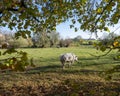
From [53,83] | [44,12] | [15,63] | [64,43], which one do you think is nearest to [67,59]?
[53,83]

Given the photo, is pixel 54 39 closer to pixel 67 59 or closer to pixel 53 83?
pixel 67 59

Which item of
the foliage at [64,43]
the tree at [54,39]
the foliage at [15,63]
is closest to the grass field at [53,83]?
the foliage at [15,63]

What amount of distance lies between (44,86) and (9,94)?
2.14 meters

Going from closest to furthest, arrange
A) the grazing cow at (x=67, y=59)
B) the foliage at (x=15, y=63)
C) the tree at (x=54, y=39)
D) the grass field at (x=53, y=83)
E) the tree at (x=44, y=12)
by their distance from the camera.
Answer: the foliage at (x=15, y=63) < the tree at (x=44, y=12) < the grass field at (x=53, y=83) < the grazing cow at (x=67, y=59) < the tree at (x=54, y=39)

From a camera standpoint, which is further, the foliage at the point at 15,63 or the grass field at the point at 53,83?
the grass field at the point at 53,83

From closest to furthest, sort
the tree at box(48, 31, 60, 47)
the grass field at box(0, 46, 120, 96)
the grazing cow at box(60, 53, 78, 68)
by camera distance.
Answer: the grass field at box(0, 46, 120, 96) < the grazing cow at box(60, 53, 78, 68) < the tree at box(48, 31, 60, 47)

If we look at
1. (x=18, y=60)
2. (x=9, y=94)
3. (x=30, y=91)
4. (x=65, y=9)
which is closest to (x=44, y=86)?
(x=30, y=91)

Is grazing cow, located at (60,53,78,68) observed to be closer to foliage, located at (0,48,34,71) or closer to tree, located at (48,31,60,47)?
foliage, located at (0,48,34,71)

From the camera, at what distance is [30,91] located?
1460 cm

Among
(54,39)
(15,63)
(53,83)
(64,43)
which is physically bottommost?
(53,83)

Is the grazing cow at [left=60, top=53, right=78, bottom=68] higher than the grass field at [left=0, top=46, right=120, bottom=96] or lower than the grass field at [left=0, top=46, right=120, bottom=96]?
higher

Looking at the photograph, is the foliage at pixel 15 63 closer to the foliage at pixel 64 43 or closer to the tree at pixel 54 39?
the tree at pixel 54 39

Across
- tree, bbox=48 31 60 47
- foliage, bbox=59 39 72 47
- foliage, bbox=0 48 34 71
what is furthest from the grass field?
tree, bbox=48 31 60 47

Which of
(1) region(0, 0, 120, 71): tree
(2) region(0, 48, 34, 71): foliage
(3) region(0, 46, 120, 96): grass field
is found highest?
(1) region(0, 0, 120, 71): tree
